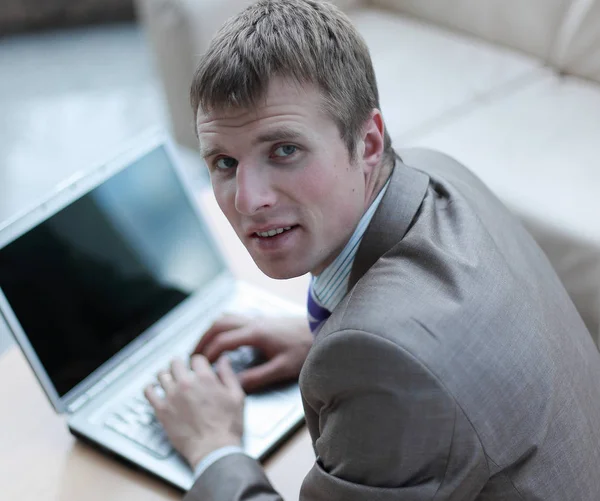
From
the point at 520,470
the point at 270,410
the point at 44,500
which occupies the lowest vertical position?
the point at 44,500

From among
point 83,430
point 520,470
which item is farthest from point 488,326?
point 83,430

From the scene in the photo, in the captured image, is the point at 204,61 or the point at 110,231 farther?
Answer: the point at 110,231

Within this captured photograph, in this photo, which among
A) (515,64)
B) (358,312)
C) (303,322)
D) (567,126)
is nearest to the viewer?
(358,312)

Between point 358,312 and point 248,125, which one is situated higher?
point 248,125

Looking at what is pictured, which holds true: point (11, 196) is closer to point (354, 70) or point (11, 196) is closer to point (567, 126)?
point (567, 126)

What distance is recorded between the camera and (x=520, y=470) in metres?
0.93

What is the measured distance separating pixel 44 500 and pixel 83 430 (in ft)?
0.39

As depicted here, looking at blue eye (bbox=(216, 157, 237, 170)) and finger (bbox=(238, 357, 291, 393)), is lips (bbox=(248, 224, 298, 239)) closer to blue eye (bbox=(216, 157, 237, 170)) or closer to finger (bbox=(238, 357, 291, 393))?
blue eye (bbox=(216, 157, 237, 170))

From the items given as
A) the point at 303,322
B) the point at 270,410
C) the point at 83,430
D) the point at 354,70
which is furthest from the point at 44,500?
the point at 354,70

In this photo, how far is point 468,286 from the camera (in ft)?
3.12

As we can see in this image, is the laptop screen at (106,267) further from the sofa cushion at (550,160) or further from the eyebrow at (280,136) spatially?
the sofa cushion at (550,160)

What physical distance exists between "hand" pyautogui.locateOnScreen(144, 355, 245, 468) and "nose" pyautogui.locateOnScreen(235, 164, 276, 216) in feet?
1.15

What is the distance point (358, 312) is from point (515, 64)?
1.78 m

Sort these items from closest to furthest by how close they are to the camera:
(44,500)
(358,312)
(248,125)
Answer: (358,312)
(248,125)
(44,500)
